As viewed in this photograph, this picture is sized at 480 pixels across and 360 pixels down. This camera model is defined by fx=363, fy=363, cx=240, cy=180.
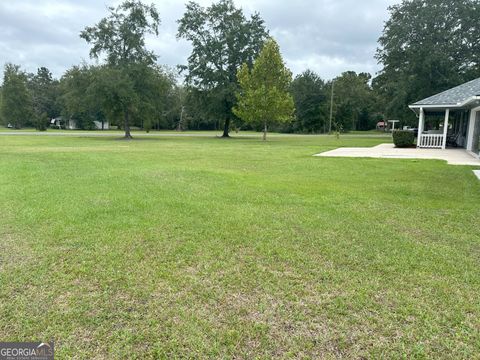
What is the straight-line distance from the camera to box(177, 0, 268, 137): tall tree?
3228cm

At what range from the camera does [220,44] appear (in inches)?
1276

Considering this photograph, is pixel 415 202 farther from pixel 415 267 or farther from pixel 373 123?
pixel 373 123

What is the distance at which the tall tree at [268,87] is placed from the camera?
2591cm

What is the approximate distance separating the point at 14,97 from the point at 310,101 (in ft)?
143

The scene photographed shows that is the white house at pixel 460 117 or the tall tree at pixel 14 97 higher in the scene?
the tall tree at pixel 14 97

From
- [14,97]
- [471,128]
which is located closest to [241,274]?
[471,128]

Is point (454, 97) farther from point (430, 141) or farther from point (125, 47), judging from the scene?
point (125, 47)

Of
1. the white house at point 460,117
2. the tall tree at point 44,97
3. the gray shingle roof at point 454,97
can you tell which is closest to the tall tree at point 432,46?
the white house at point 460,117

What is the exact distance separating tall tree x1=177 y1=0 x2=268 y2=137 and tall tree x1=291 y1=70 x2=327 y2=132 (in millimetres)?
18816

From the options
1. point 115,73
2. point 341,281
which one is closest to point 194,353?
point 341,281

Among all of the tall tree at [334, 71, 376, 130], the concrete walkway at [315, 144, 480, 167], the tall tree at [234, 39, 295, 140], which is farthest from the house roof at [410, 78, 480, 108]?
the tall tree at [334, 71, 376, 130]

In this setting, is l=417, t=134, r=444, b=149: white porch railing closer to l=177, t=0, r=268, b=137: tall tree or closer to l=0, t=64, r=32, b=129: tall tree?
l=177, t=0, r=268, b=137: tall tree

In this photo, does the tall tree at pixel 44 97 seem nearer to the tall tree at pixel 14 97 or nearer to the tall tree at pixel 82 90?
the tall tree at pixel 14 97
